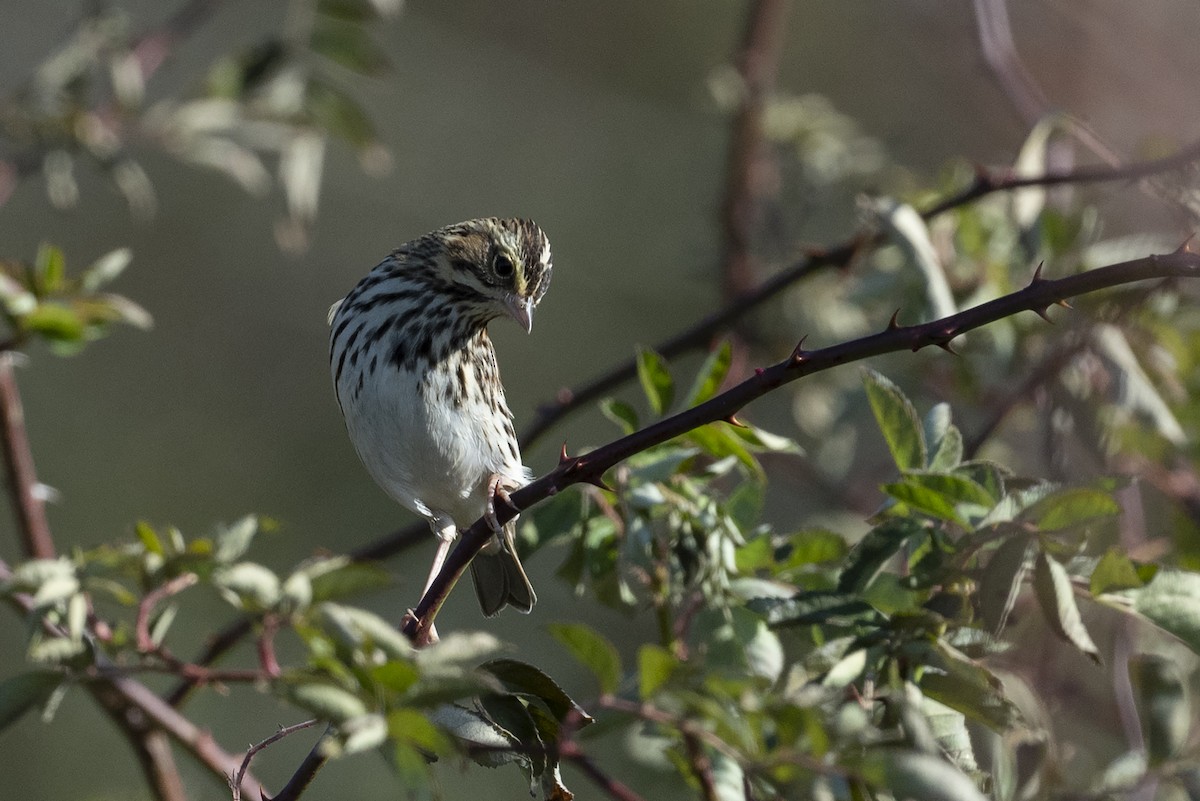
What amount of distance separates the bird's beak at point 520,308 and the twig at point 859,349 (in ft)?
5.53

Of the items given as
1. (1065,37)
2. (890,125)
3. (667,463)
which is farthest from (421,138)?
(667,463)

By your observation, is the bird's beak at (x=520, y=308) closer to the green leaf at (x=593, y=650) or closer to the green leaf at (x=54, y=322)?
the green leaf at (x=54, y=322)

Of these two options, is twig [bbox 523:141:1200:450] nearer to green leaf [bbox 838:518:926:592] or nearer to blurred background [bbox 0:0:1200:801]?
green leaf [bbox 838:518:926:592]

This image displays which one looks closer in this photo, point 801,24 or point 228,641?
point 228,641

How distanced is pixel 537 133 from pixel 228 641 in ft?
33.0

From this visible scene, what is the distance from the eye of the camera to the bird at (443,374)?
4.10 meters

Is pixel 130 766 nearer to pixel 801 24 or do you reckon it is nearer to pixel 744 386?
pixel 801 24

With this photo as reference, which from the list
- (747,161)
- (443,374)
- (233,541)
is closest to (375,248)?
(747,161)

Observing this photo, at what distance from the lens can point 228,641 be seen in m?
3.48

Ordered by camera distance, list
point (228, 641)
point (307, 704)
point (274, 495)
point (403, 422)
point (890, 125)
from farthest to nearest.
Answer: point (274, 495) → point (890, 125) → point (403, 422) → point (228, 641) → point (307, 704)

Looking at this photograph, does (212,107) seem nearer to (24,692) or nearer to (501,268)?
(501,268)

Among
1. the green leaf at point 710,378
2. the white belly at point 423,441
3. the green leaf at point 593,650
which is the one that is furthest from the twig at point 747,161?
the green leaf at point 593,650

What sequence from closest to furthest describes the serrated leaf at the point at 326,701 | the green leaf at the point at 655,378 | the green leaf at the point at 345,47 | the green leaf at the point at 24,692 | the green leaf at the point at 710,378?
the serrated leaf at the point at 326,701, the green leaf at the point at 24,692, the green leaf at the point at 710,378, the green leaf at the point at 655,378, the green leaf at the point at 345,47

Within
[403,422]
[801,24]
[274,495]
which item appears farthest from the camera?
[801,24]
